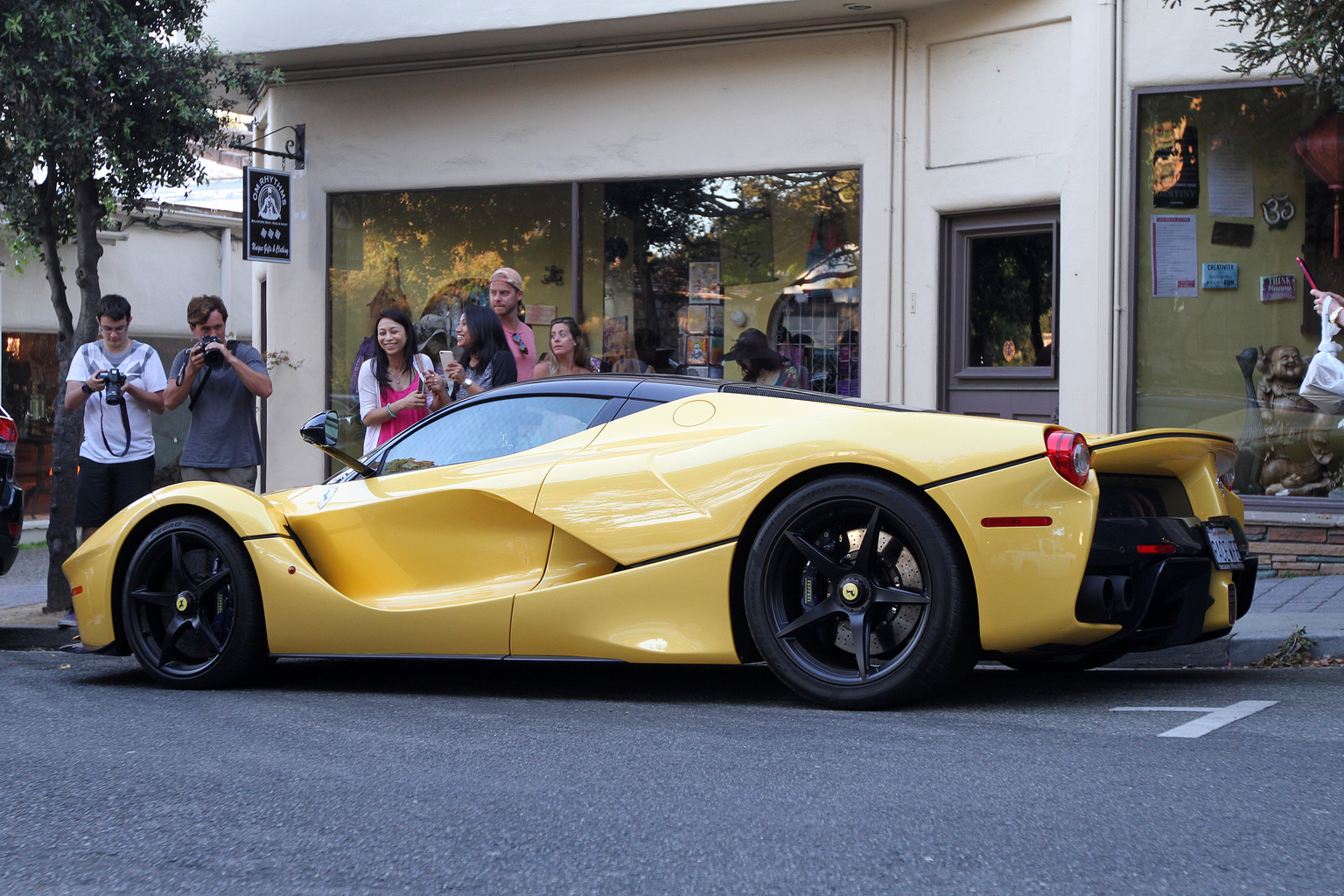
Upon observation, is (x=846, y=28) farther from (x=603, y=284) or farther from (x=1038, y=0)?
(x=603, y=284)

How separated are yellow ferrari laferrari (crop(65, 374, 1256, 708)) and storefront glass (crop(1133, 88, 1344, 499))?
3.98 meters

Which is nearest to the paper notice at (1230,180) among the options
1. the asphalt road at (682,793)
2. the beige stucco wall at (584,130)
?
the beige stucco wall at (584,130)

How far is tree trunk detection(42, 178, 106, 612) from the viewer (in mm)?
8133

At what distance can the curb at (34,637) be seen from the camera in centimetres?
732

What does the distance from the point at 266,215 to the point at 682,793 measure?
9.23 meters

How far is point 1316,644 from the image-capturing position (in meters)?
5.48

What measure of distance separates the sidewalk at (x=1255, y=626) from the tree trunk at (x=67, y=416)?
36 centimetres

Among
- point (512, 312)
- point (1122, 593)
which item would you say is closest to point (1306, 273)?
point (512, 312)

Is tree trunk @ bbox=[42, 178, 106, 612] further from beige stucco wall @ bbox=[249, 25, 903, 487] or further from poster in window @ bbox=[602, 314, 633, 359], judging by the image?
poster in window @ bbox=[602, 314, 633, 359]

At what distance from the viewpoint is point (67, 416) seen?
8227 mm

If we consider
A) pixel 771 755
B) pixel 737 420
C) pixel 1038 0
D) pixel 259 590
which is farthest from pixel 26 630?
pixel 1038 0

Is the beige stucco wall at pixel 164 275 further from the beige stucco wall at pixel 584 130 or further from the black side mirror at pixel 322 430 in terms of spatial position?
the black side mirror at pixel 322 430

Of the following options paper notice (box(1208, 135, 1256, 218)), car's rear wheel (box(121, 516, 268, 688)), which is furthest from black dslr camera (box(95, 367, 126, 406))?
paper notice (box(1208, 135, 1256, 218))

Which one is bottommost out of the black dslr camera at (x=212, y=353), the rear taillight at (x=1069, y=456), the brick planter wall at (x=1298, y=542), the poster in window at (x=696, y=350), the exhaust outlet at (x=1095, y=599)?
the brick planter wall at (x=1298, y=542)
